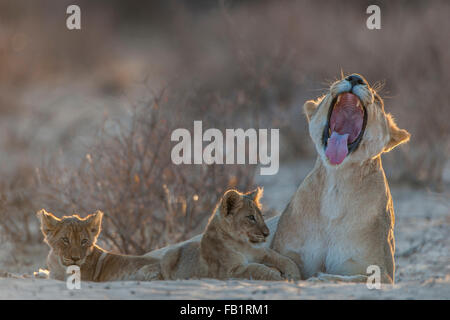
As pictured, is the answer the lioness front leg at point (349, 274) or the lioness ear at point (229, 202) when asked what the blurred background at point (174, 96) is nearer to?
the lioness ear at point (229, 202)

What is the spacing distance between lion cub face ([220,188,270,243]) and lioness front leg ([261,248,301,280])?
0.13m

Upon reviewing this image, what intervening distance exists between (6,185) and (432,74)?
22.8 ft

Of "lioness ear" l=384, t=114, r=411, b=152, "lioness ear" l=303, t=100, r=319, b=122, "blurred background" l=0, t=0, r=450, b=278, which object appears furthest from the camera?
"blurred background" l=0, t=0, r=450, b=278

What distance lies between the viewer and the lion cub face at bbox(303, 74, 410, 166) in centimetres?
596

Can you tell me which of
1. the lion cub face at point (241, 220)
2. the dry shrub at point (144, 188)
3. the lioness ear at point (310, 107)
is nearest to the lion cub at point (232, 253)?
the lion cub face at point (241, 220)

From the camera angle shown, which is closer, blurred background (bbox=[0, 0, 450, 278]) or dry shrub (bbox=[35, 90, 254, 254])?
dry shrub (bbox=[35, 90, 254, 254])

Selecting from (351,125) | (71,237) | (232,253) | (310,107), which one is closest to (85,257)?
(71,237)

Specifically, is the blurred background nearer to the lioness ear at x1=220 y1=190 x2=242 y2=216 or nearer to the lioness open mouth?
the lioness ear at x1=220 y1=190 x2=242 y2=216

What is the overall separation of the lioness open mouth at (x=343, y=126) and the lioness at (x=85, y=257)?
1526 millimetres

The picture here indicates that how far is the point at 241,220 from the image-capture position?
19.6 ft

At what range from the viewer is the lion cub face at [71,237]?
5.83m

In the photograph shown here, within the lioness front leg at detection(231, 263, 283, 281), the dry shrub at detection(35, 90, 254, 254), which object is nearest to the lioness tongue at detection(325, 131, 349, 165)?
the lioness front leg at detection(231, 263, 283, 281)
